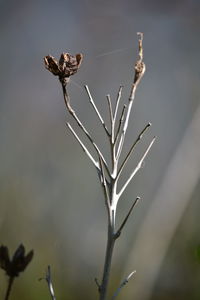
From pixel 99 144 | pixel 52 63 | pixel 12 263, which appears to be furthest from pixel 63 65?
pixel 99 144

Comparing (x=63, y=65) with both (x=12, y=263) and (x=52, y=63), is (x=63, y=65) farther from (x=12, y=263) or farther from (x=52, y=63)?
(x=12, y=263)

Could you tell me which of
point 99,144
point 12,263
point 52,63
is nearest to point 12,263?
point 12,263

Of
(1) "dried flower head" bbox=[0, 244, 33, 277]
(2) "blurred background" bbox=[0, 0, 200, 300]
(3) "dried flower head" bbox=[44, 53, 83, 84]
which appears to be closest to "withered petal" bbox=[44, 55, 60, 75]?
(3) "dried flower head" bbox=[44, 53, 83, 84]

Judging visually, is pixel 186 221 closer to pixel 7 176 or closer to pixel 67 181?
pixel 67 181

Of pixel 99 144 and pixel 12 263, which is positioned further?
pixel 99 144

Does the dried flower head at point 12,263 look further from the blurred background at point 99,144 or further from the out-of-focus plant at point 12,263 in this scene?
the blurred background at point 99,144

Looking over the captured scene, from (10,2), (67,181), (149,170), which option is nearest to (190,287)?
(149,170)

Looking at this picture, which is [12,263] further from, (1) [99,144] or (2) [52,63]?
(1) [99,144]

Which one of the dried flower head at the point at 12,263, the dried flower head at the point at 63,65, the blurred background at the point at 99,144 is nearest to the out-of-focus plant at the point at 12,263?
the dried flower head at the point at 12,263

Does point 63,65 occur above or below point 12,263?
above
